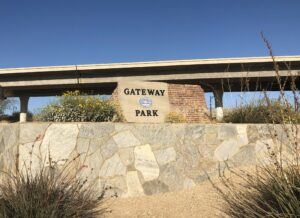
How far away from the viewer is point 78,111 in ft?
35.5

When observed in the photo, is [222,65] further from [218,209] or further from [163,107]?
[218,209]

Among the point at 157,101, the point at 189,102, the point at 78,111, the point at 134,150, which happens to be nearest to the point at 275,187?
the point at 134,150

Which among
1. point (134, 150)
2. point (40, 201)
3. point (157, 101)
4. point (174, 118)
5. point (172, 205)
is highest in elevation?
point (157, 101)

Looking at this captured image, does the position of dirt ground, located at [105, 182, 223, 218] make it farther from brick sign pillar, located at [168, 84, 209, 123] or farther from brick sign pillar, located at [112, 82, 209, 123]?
brick sign pillar, located at [168, 84, 209, 123]

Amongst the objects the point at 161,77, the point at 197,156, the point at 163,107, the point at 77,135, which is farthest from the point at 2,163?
the point at 161,77

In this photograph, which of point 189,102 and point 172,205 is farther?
point 189,102

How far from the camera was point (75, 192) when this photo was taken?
6629 mm

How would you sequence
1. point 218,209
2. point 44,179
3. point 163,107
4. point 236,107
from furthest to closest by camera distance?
point 163,107 → point 236,107 → point 218,209 → point 44,179

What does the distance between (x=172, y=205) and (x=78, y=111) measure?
163 inches

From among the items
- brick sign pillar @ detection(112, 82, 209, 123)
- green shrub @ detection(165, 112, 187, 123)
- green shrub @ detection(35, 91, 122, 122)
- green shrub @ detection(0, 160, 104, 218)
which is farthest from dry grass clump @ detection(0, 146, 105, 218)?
green shrub @ detection(165, 112, 187, 123)

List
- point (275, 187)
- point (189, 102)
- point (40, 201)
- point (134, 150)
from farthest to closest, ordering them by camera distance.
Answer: point (189, 102) → point (134, 150) → point (40, 201) → point (275, 187)

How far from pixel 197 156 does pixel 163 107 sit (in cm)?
490

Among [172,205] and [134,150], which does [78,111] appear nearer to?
[134,150]

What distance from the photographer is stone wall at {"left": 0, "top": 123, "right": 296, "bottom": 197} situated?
867cm
